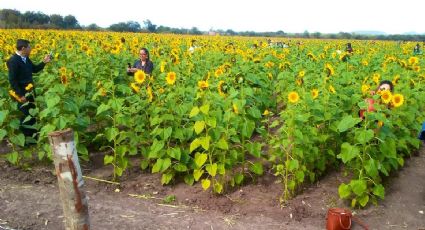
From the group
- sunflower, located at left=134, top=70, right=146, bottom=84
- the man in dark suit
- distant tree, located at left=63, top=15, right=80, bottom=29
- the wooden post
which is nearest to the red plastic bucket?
the wooden post

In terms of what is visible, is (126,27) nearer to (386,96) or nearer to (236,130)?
(236,130)

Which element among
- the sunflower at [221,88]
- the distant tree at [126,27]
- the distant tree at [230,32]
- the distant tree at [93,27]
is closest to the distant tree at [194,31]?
the distant tree at [230,32]

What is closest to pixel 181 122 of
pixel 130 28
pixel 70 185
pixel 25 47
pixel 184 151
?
pixel 184 151

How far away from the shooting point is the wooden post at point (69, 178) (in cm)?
295

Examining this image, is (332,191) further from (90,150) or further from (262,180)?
(90,150)

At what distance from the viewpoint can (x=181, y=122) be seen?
538 cm

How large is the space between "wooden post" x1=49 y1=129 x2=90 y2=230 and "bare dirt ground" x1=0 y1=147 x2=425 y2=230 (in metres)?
1.12

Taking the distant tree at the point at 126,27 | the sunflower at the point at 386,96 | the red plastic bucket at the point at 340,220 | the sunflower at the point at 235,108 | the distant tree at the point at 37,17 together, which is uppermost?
the distant tree at the point at 37,17

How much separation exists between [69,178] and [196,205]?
6.66 feet

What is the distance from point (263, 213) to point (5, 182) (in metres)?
3.18

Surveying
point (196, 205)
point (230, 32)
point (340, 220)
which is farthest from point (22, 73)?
point (230, 32)

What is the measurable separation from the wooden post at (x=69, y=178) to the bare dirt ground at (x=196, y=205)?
112 cm

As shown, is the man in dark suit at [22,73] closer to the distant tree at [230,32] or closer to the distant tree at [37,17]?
the distant tree at [37,17]

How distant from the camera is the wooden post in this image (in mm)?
2949
